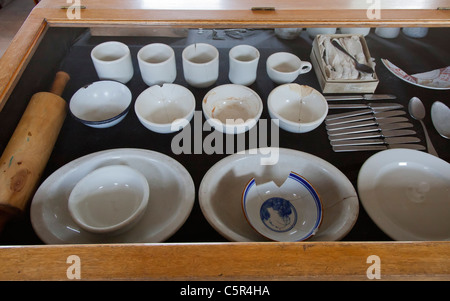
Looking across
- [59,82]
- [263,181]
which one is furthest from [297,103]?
[59,82]

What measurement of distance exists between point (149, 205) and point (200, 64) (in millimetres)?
449

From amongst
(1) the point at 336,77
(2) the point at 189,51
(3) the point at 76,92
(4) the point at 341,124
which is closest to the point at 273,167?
(4) the point at 341,124

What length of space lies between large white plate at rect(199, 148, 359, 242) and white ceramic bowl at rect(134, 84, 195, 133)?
22 centimetres

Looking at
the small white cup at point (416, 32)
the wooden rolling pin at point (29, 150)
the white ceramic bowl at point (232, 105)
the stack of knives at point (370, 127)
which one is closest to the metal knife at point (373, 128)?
the stack of knives at point (370, 127)

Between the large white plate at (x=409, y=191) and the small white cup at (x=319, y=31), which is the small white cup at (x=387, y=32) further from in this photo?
the large white plate at (x=409, y=191)

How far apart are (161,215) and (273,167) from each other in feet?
1.01

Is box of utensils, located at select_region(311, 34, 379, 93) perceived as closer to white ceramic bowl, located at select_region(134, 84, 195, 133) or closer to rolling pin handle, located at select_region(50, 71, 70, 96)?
white ceramic bowl, located at select_region(134, 84, 195, 133)

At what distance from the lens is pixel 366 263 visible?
0.53 meters

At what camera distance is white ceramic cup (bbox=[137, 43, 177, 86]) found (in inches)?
37.8

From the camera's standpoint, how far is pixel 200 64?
94 cm

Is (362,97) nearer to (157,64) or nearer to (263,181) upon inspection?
(263,181)

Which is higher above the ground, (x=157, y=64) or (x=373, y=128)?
(x=157, y=64)

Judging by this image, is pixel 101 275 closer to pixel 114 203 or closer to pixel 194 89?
pixel 114 203

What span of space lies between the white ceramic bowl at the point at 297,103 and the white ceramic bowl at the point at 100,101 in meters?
0.45
